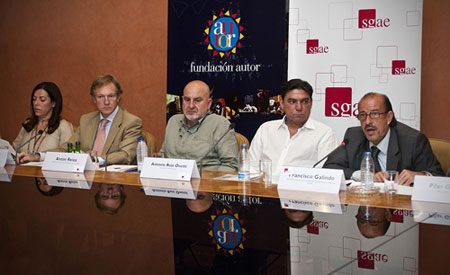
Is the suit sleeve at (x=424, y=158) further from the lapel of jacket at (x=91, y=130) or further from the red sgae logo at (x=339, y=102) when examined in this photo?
the lapel of jacket at (x=91, y=130)

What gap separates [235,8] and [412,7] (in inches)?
65.4

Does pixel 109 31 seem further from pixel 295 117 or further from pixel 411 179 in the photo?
pixel 411 179

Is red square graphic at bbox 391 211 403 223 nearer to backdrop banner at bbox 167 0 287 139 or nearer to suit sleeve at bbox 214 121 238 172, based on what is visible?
suit sleeve at bbox 214 121 238 172

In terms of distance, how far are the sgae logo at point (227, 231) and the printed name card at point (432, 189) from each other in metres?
0.91

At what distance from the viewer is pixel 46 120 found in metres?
4.67

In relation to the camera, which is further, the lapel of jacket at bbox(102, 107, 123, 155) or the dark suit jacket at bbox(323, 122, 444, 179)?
the lapel of jacket at bbox(102, 107, 123, 155)

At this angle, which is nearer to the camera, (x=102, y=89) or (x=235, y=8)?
(x=102, y=89)

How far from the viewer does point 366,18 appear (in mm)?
4160

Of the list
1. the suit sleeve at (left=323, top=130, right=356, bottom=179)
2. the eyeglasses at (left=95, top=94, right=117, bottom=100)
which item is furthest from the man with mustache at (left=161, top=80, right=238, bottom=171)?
the suit sleeve at (left=323, top=130, right=356, bottom=179)

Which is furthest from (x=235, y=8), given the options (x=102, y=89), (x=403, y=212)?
(x=403, y=212)

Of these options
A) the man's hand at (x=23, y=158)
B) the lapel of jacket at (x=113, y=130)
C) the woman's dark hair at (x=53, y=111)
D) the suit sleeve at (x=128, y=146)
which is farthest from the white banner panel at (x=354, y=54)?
the man's hand at (x=23, y=158)

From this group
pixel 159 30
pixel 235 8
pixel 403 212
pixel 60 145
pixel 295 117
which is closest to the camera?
pixel 403 212

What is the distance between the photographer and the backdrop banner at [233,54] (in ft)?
15.2

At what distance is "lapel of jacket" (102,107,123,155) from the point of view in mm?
4014
